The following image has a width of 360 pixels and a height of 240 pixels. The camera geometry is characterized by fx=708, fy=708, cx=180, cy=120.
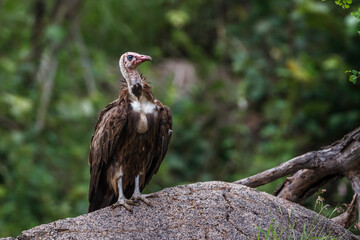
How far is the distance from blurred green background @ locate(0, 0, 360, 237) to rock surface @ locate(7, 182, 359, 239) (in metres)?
6.01

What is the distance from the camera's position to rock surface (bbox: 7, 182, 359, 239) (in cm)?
476

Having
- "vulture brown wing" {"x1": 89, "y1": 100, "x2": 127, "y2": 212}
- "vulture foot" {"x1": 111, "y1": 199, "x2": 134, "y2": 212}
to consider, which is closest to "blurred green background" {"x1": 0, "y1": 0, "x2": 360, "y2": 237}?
"vulture brown wing" {"x1": 89, "y1": 100, "x2": 127, "y2": 212}

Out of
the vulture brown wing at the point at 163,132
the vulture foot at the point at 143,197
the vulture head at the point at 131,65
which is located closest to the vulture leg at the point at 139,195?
the vulture foot at the point at 143,197

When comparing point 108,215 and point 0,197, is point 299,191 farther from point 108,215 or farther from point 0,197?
point 0,197

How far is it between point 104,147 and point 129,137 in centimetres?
21

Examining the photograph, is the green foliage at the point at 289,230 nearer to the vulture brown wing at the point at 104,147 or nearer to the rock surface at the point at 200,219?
the rock surface at the point at 200,219

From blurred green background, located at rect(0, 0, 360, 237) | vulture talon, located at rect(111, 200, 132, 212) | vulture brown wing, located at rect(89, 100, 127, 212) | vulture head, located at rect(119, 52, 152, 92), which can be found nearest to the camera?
vulture talon, located at rect(111, 200, 132, 212)

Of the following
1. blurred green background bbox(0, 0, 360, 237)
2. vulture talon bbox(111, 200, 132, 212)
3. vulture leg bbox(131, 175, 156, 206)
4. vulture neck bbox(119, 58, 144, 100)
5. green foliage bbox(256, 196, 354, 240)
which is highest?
blurred green background bbox(0, 0, 360, 237)

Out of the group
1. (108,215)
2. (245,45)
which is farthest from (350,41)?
(108,215)

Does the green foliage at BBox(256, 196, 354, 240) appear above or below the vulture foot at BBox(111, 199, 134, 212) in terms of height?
below

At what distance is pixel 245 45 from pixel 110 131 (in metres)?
8.54

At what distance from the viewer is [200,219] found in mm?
4914

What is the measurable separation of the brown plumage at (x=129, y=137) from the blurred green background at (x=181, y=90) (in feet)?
17.7

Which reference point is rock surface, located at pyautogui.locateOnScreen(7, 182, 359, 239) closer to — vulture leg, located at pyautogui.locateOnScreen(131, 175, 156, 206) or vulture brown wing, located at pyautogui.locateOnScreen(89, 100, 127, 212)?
vulture leg, located at pyautogui.locateOnScreen(131, 175, 156, 206)
